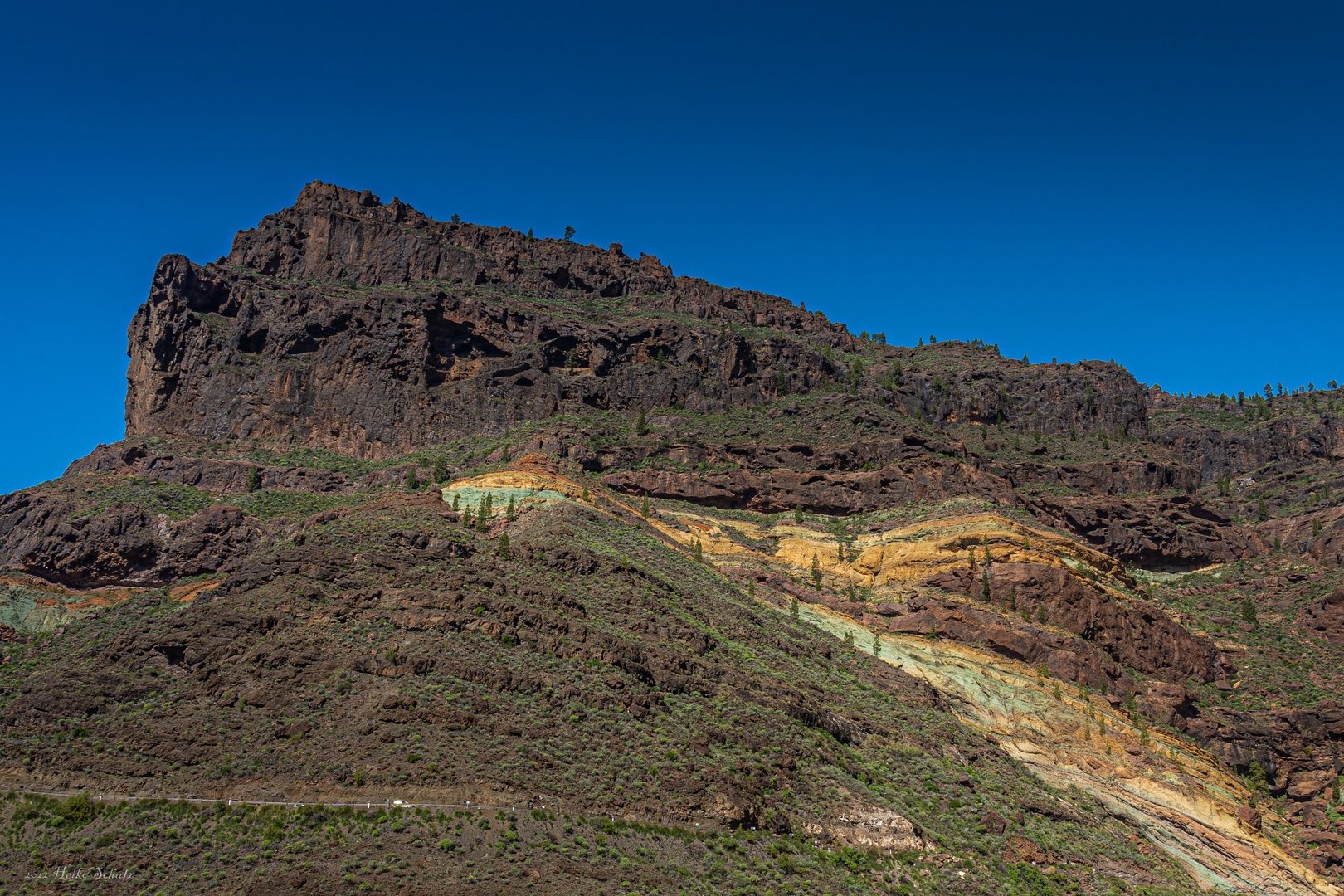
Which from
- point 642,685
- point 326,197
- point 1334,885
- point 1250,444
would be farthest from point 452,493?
point 1250,444

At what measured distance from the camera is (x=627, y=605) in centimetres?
6319

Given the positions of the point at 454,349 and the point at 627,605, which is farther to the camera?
the point at 454,349

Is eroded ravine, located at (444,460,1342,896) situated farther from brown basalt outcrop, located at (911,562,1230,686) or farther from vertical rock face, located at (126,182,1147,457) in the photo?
vertical rock face, located at (126,182,1147,457)

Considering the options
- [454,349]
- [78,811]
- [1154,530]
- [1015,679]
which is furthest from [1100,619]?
[454,349]

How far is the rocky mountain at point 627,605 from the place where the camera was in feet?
136

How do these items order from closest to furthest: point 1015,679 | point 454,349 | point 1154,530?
point 1015,679 < point 1154,530 < point 454,349

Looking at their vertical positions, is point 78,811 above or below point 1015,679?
below

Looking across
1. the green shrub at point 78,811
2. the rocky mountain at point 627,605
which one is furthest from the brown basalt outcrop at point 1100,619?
the green shrub at point 78,811

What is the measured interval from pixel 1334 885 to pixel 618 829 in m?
48.6

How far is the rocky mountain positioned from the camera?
4134cm

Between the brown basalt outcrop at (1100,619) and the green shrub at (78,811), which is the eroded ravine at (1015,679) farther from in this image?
the green shrub at (78,811)

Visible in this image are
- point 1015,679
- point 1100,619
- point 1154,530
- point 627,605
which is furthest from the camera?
point 1154,530

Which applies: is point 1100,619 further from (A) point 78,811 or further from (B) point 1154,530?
(A) point 78,811

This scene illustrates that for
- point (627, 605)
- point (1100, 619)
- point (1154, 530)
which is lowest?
point (627, 605)
